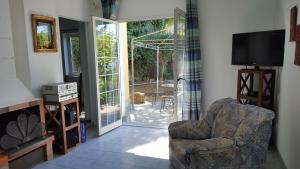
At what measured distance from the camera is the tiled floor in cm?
289

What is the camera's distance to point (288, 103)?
2590 mm

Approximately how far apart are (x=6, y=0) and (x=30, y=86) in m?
1.10

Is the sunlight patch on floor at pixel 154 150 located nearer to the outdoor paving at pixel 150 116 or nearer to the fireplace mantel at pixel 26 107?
the outdoor paving at pixel 150 116

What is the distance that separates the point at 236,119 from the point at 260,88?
103 cm

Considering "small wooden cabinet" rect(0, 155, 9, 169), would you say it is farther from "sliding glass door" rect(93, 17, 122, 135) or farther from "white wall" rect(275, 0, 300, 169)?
"white wall" rect(275, 0, 300, 169)

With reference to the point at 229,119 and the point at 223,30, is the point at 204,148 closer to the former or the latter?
the point at 229,119

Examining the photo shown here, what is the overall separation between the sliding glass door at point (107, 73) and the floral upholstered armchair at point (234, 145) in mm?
1997

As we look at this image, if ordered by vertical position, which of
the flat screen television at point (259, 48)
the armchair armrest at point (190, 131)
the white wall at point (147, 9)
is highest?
the white wall at point (147, 9)

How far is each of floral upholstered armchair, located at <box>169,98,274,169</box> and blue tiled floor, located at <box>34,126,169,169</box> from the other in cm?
72

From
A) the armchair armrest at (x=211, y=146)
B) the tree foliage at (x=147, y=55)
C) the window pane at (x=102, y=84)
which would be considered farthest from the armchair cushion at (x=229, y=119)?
the tree foliage at (x=147, y=55)

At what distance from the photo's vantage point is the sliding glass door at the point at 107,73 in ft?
13.0

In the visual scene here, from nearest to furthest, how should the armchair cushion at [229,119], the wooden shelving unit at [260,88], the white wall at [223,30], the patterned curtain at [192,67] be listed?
the armchair cushion at [229,119], the wooden shelving unit at [260,88], the white wall at [223,30], the patterned curtain at [192,67]

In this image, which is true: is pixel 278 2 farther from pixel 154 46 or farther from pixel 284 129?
pixel 154 46

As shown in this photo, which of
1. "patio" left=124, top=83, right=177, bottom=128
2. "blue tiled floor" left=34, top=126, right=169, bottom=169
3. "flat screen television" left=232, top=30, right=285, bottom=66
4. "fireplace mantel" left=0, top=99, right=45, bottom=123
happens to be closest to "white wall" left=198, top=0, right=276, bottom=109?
"flat screen television" left=232, top=30, right=285, bottom=66
